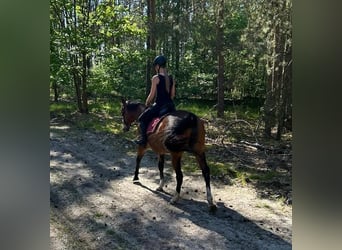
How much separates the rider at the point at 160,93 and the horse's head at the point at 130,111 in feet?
0.09

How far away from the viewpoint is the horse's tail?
5.87 feet

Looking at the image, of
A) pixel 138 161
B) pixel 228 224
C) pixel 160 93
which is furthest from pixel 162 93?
pixel 228 224

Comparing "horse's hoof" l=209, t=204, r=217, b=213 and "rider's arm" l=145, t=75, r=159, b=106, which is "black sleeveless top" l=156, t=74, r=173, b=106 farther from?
"horse's hoof" l=209, t=204, r=217, b=213

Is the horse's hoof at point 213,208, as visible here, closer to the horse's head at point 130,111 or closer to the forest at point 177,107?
the forest at point 177,107

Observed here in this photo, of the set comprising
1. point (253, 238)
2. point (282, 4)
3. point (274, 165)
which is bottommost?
point (253, 238)

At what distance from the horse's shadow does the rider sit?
39 cm

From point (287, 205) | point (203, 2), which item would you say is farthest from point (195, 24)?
point (287, 205)

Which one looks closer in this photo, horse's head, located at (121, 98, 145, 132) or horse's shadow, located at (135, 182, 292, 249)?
horse's shadow, located at (135, 182, 292, 249)

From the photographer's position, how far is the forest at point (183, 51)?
5.78 feet

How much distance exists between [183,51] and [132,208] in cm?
82

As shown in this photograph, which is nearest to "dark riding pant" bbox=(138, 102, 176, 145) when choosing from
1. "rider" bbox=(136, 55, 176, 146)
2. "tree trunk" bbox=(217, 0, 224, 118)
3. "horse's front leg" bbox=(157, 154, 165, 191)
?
"rider" bbox=(136, 55, 176, 146)
